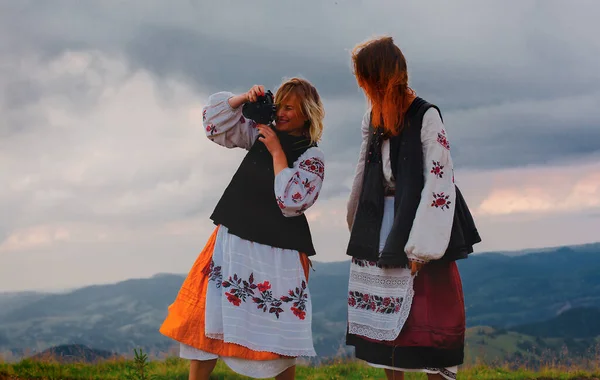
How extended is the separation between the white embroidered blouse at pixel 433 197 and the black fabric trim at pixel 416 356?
51 centimetres

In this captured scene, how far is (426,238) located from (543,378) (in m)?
3.70

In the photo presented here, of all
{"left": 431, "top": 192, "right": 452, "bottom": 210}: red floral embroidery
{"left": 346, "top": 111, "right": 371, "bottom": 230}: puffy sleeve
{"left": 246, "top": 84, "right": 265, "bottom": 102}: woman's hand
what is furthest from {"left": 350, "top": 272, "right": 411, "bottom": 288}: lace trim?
{"left": 246, "top": 84, "right": 265, "bottom": 102}: woman's hand

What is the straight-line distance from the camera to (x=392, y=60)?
3.97 m

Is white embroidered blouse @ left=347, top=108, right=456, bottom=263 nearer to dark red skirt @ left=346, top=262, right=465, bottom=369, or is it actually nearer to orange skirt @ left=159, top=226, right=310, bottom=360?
dark red skirt @ left=346, top=262, right=465, bottom=369

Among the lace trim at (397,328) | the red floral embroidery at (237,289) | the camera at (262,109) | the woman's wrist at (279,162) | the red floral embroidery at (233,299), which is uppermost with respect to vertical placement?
the camera at (262,109)

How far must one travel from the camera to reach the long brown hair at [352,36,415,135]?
3975 millimetres

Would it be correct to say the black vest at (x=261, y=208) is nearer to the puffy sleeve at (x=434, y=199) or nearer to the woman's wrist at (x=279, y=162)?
the woman's wrist at (x=279, y=162)

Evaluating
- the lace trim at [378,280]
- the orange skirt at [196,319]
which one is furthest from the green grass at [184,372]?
the lace trim at [378,280]

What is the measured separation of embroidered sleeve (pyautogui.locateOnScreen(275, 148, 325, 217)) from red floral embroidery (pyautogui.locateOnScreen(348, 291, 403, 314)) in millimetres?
577

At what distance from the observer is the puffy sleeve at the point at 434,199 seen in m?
3.79

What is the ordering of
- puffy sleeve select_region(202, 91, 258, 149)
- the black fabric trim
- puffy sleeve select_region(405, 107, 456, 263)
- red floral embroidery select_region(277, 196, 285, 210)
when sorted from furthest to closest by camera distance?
puffy sleeve select_region(202, 91, 258, 149) < red floral embroidery select_region(277, 196, 285, 210) < the black fabric trim < puffy sleeve select_region(405, 107, 456, 263)

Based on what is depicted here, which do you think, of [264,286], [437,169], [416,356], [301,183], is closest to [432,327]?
[416,356]

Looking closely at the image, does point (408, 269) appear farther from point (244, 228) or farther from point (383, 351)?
point (244, 228)

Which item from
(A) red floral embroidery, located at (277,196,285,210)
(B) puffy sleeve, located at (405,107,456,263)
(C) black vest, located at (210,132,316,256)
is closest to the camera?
(B) puffy sleeve, located at (405,107,456,263)
